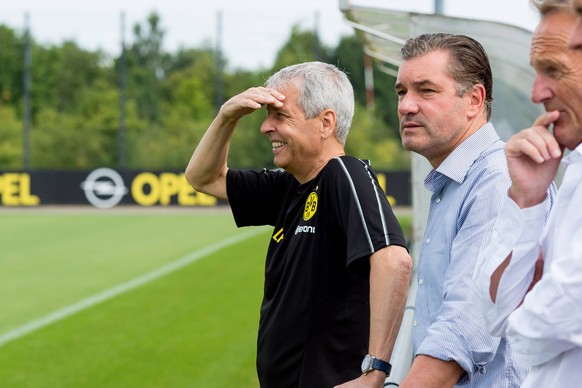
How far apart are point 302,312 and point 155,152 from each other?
37.4m

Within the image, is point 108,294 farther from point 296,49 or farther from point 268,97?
point 296,49

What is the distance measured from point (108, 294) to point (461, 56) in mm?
12205

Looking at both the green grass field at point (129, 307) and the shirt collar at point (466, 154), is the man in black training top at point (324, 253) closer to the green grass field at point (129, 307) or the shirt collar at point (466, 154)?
the shirt collar at point (466, 154)

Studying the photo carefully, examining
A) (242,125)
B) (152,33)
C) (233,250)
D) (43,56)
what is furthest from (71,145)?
(152,33)

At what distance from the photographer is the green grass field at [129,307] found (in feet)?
32.8

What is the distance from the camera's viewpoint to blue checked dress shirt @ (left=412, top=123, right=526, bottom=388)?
10.2ft

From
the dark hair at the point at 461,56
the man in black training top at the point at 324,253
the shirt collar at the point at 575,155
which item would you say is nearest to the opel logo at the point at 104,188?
the man in black training top at the point at 324,253

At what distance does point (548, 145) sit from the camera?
2.48 meters

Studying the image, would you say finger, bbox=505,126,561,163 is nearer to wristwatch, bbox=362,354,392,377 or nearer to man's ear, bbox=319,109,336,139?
wristwatch, bbox=362,354,392,377

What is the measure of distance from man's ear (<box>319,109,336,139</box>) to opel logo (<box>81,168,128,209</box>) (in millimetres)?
30923

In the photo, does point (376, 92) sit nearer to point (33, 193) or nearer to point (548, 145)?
point (33, 193)

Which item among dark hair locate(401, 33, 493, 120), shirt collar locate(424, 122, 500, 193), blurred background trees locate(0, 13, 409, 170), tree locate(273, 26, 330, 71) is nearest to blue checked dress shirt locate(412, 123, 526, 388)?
shirt collar locate(424, 122, 500, 193)

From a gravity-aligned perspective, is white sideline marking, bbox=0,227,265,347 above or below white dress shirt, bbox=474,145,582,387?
below

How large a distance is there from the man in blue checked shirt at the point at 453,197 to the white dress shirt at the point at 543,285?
0.51m
